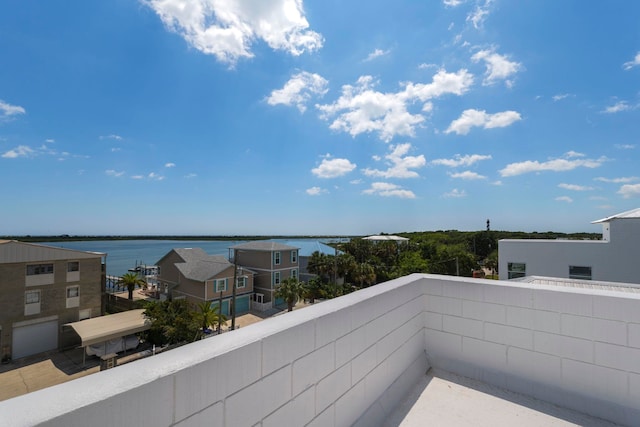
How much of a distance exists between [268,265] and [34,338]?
14079 millimetres

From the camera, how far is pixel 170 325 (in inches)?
589

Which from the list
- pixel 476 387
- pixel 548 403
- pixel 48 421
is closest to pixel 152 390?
pixel 48 421

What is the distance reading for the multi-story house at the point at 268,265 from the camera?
76.8 ft

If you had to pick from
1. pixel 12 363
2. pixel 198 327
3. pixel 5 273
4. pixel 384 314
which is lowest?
pixel 12 363

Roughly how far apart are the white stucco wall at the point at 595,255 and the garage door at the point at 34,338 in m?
23.3

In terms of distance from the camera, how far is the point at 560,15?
6.50m

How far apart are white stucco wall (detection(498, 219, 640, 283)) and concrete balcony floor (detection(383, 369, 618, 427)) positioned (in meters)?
10.5

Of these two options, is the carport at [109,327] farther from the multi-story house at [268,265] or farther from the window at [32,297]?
the multi-story house at [268,265]

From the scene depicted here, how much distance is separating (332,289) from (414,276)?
21748 millimetres

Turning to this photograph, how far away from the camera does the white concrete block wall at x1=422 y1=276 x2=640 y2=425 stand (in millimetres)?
2164

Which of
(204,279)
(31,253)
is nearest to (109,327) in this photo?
(31,253)

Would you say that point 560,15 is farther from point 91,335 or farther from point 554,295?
point 91,335

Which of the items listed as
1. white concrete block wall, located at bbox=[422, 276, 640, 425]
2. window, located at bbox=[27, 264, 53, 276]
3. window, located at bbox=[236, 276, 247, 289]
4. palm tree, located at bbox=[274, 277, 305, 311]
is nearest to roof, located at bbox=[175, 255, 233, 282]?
window, located at bbox=[236, 276, 247, 289]

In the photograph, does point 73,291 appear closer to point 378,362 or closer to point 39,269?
point 39,269
